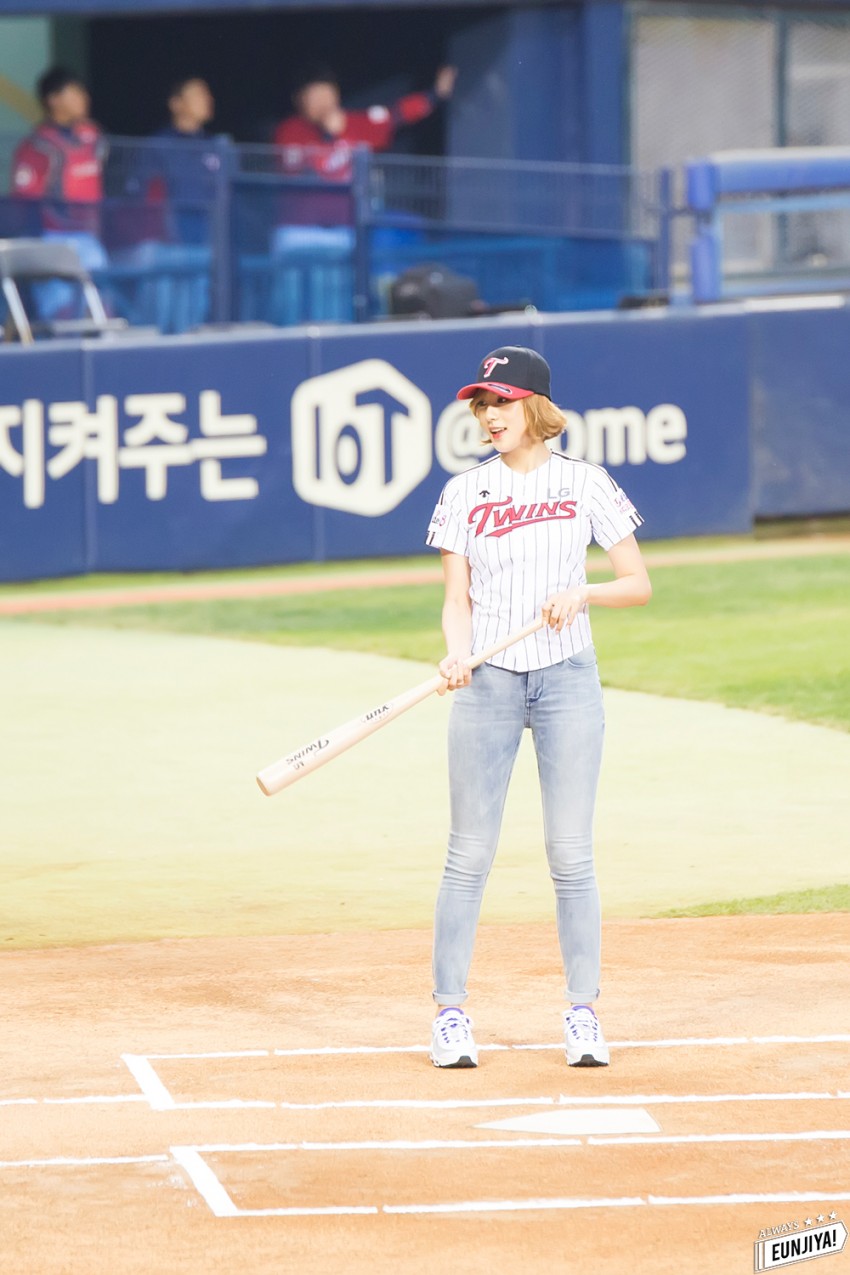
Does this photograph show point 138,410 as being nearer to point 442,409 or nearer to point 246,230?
point 442,409

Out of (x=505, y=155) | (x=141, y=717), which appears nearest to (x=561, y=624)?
(x=141, y=717)

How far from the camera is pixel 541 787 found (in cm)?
592

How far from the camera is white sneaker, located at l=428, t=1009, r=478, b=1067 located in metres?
5.93

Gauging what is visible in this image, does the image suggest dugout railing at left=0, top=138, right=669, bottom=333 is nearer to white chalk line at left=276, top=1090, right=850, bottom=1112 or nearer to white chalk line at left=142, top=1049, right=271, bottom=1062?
white chalk line at left=142, top=1049, right=271, bottom=1062

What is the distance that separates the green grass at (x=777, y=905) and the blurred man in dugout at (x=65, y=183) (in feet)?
40.6

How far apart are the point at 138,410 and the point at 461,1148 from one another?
1149 centimetres

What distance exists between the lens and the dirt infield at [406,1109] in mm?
4754

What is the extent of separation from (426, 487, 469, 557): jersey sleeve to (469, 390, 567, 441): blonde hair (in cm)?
26

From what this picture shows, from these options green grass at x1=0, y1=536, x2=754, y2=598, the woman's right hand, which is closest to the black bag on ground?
green grass at x1=0, y1=536, x2=754, y2=598

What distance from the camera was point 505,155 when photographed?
23312 millimetres

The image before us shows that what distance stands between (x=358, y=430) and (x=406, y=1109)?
1146cm

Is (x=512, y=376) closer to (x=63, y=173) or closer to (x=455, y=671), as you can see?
(x=455, y=671)

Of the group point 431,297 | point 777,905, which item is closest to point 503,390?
point 777,905

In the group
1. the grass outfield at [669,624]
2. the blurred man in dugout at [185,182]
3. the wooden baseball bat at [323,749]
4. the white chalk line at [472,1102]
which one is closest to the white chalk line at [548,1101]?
the white chalk line at [472,1102]
